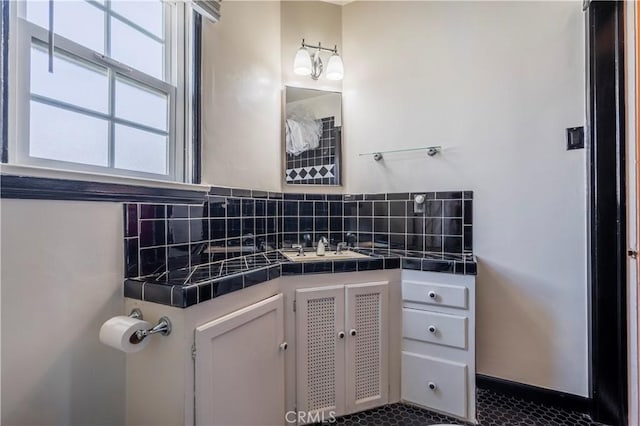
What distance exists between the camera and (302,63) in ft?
6.81

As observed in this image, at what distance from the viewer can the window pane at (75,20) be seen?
3.34 ft

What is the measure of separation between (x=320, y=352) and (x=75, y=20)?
1.74 metres

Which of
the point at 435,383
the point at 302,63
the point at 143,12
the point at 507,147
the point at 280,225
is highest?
the point at 302,63

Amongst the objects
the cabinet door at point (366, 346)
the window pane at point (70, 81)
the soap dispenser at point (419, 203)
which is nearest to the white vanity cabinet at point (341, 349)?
the cabinet door at point (366, 346)

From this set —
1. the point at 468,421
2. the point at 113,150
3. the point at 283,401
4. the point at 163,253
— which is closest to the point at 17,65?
the point at 113,150

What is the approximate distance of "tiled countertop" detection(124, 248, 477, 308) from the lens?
1068 mm

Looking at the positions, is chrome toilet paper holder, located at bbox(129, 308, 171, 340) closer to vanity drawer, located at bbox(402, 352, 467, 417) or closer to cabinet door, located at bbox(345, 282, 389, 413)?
cabinet door, located at bbox(345, 282, 389, 413)

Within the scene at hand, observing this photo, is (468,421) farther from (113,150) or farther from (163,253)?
(113,150)

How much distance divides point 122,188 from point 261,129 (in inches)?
40.0

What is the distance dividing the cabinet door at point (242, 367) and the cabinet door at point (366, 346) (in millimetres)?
375

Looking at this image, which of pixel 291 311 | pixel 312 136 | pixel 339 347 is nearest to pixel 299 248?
pixel 291 311

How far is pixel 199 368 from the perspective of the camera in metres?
1.06

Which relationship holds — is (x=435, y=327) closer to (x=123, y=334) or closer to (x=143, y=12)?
(x=123, y=334)

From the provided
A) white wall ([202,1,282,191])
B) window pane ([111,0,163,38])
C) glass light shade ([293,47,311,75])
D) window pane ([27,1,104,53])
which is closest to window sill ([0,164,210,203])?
white wall ([202,1,282,191])
